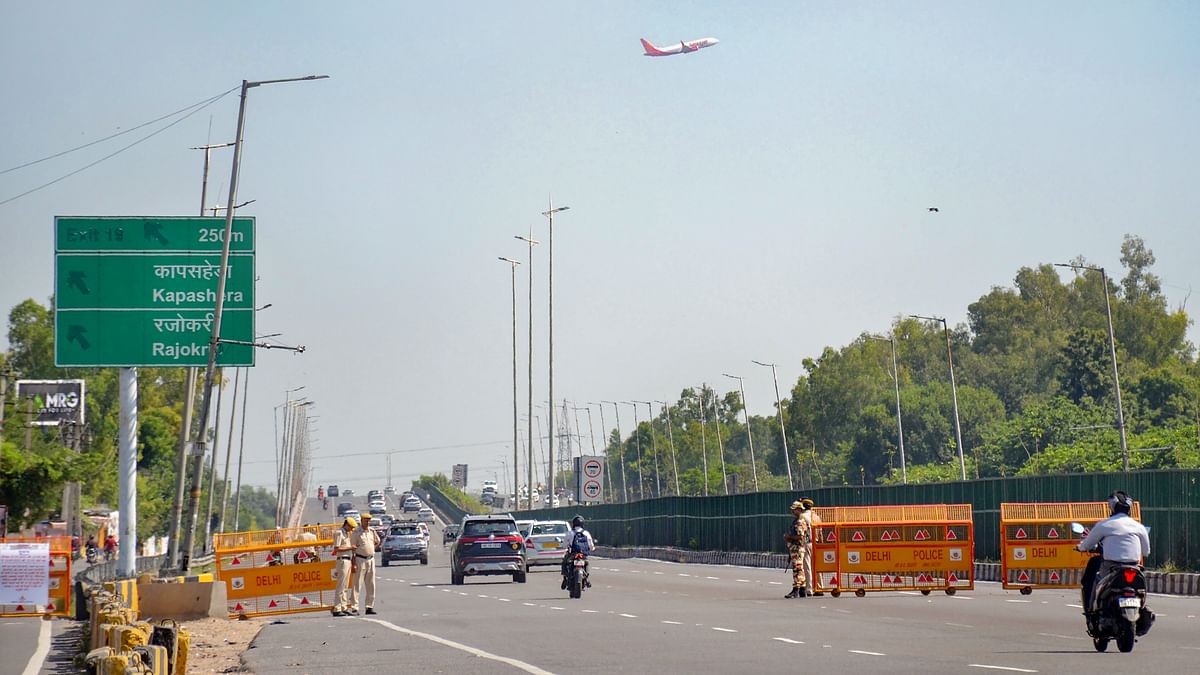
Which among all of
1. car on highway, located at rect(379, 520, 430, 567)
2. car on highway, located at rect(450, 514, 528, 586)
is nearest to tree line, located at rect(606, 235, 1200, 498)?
car on highway, located at rect(379, 520, 430, 567)

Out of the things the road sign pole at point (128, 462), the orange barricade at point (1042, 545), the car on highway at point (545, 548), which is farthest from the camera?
the car on highway at point (545, 548)

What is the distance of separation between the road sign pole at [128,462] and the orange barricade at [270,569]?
3.72 meters

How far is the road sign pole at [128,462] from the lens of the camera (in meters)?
32.8

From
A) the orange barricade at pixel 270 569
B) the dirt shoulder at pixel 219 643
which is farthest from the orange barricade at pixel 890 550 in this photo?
the dirt shoulder at pixel 219 643

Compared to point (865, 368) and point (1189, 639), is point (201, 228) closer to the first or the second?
point (1189, 639)

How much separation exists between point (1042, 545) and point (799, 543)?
4.29 metres

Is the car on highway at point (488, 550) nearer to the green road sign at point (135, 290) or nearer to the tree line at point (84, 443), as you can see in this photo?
the green road sign at point (135, 290)

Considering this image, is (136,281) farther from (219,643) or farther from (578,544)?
(578,544)

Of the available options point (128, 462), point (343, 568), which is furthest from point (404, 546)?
point (343, 568)

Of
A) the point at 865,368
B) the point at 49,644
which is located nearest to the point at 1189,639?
the point at 49,644

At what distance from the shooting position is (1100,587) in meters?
18.2

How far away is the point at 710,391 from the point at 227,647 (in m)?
164

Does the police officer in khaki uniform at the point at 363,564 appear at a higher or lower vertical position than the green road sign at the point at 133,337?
lower

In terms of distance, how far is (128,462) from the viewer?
108 feet
